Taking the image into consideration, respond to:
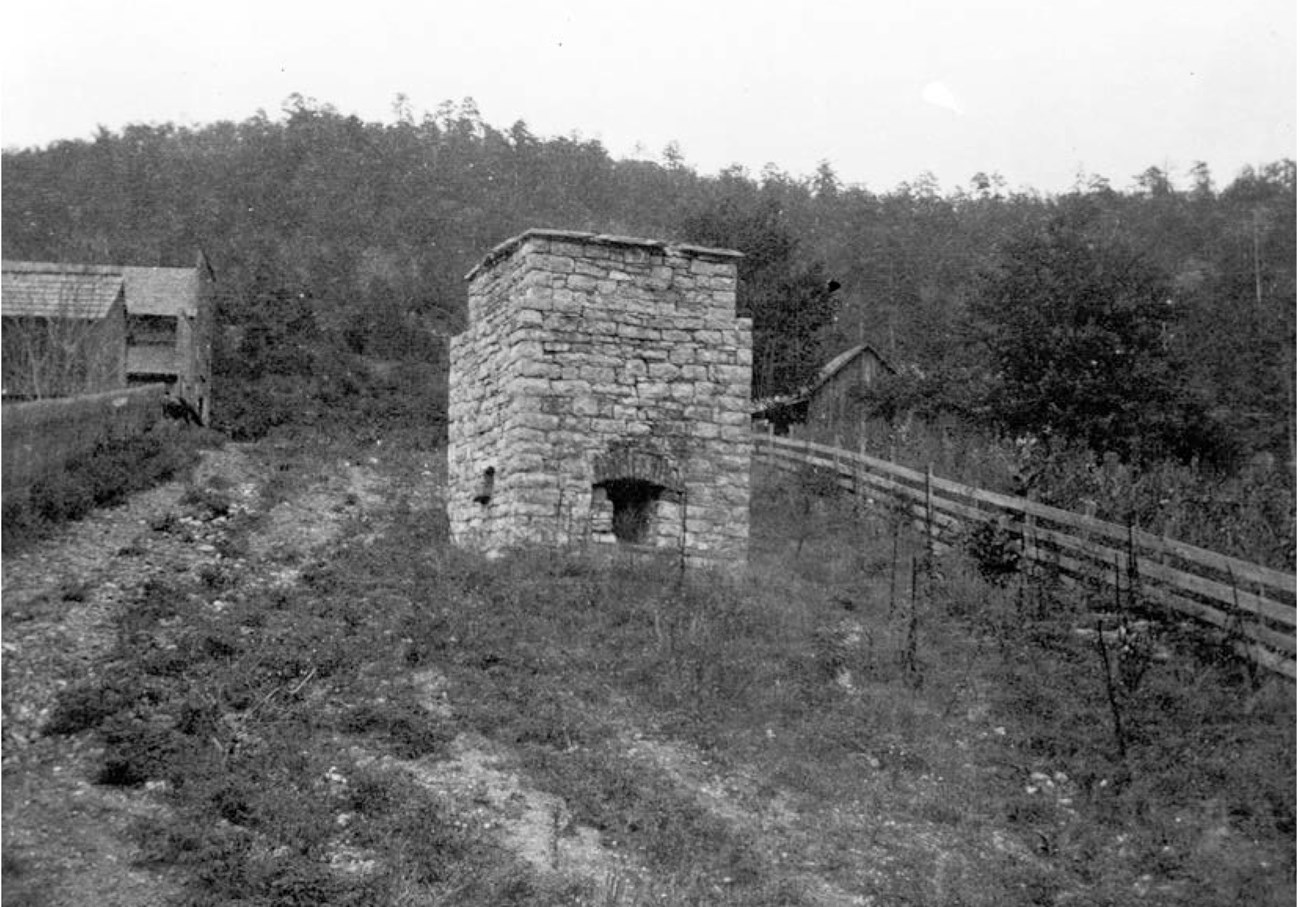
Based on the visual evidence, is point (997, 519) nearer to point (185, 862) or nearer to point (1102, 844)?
point (1102, 844)

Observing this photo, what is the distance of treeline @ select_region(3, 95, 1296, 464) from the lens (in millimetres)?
19156

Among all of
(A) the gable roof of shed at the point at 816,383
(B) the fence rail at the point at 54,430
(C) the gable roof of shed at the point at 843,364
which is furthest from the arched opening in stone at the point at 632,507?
(C) the gable roof of shed at the point at 843,364

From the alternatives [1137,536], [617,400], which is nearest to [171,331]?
[617,400]

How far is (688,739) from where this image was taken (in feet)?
23.3

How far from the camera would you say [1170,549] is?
334 inches

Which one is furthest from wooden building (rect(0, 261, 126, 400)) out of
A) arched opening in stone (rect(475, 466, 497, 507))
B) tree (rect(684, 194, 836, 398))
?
tree (rect(684, 194, 836, 398))

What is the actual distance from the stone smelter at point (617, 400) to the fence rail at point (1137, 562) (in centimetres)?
302

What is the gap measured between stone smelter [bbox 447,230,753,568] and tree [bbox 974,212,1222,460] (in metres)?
9.40

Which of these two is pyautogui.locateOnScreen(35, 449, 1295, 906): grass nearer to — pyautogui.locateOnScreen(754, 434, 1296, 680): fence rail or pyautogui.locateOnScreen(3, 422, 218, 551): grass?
pyautogui.locateOnScreen(754, 434, 1296, 680): fence rail

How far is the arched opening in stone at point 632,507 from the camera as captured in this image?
1071cm

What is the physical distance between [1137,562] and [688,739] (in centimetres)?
448

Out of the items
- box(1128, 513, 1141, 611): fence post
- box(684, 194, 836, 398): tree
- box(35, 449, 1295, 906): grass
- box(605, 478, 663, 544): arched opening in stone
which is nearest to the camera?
box(35, 449, 1295, 906): grass

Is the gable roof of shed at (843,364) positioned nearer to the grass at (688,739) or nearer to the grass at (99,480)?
the grass at (99,480)

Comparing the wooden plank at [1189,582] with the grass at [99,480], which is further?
the grass at [99,480]
